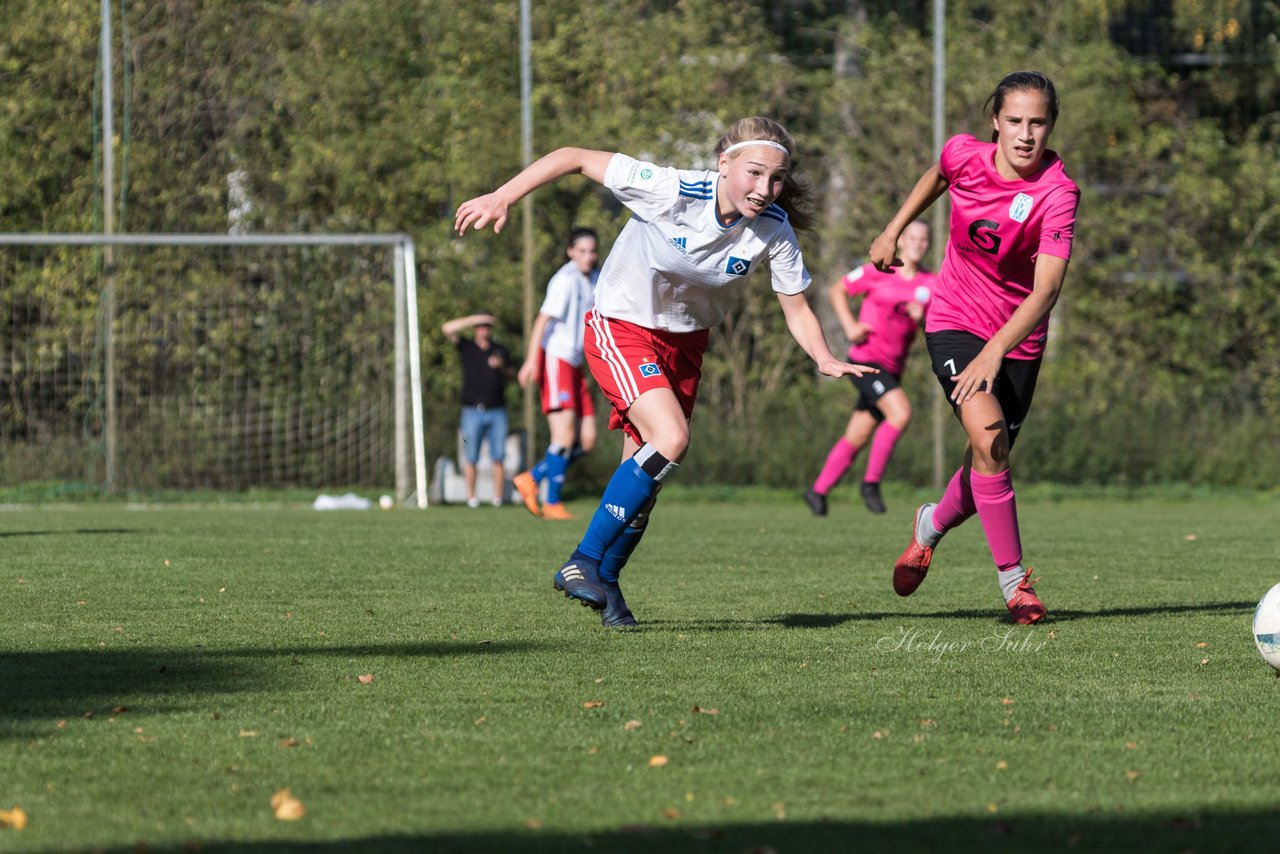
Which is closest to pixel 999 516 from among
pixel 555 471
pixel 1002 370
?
pixel 1002 370

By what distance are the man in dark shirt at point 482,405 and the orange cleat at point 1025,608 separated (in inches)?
374

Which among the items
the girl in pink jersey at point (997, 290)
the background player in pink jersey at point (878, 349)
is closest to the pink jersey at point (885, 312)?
the background player in pink jersey at point (878, 349)

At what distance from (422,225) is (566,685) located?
13.7 meters

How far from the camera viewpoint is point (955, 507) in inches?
269

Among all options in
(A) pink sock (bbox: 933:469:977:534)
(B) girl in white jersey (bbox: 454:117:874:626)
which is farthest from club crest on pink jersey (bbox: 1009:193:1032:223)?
(A) pink sock (bbox: 933:469:977:534)

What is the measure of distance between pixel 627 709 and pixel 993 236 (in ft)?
9.12

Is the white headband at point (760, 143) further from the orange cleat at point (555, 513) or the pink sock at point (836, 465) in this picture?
the orange cleat at point (555, 513)

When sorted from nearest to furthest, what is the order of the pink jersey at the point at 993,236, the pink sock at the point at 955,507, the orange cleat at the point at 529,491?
the pink jersey at the point at 993,236, the pink sock at the point at 955,507, the orange cleat at the point at 529,491

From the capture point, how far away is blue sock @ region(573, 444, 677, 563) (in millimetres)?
6156

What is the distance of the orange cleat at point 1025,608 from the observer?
6367 millimetres

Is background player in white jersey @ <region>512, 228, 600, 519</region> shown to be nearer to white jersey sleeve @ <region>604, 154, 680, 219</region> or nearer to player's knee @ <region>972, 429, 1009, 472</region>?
player's knee @ <region>972, 429, 1009, 472</region>

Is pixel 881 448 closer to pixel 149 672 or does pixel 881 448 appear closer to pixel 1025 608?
pixel 1025 608

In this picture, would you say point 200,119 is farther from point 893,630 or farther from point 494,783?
point 494,783

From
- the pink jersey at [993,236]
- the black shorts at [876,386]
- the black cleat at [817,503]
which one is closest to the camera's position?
the pink jersey at [993,236]
